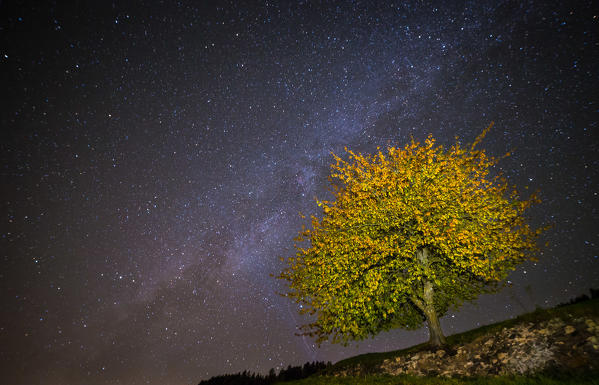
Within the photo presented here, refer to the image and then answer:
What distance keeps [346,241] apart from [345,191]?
4974mm

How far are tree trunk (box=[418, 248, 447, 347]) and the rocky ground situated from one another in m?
1.21

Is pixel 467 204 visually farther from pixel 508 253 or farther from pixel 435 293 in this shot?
pixel 435 293

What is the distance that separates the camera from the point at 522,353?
11523mm

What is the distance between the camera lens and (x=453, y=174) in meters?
17.4

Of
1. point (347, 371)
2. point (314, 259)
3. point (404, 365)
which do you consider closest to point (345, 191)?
point (314, 259)

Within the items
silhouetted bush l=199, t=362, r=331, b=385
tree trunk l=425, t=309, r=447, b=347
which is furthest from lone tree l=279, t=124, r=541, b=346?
silhouetted bush l=199, t=362, r=331, b=385

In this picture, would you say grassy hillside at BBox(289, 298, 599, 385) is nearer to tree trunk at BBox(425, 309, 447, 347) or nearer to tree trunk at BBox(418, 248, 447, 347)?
tree trunk at BBox(425, 309, 447, 347)

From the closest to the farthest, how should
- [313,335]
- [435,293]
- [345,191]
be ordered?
[313,335]
[435,293]
[345,191]

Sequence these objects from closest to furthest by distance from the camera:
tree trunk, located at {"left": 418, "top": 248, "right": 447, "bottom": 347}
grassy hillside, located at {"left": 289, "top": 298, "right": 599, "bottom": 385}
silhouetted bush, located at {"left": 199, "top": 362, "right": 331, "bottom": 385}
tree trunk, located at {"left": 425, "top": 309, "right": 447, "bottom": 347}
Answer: grassy hillside, located at {"left": 289, "top": 298, "right": 599, "bottom": 385} < tree trunk, located at {"left": 425, "top": 309, "right": 447, "bottom": 347} < tree trunk, located at {"left": 418, "top": 248, "right": 447, "bottom": 347} < silhouetted bush, located at {"left": 199, "top": 362, "right": 331, "bottom": 385}

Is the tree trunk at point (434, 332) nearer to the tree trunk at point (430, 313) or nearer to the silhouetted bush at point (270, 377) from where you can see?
the tree trunk at point (430, 313)

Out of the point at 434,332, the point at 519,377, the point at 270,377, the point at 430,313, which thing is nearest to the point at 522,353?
the point at 519,377

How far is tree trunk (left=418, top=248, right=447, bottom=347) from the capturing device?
16141 mm

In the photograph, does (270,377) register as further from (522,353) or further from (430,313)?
(522,353)

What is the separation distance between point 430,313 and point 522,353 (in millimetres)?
5331
